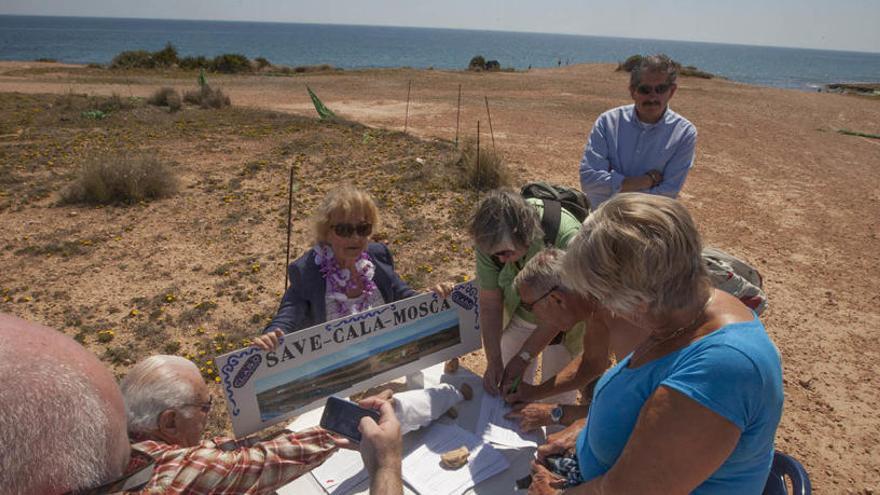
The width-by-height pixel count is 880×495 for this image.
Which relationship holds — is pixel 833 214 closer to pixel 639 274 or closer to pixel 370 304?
pixel 370 304

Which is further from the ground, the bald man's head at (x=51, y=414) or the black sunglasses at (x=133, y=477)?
the bald man's head at (x=51, y=414)

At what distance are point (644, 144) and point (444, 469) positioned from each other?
8.91 feet

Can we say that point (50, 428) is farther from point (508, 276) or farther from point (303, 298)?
point (508, 276)

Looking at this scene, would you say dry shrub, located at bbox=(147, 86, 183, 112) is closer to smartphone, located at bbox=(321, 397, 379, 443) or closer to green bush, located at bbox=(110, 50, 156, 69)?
smartphone, located at bbox=(321, 397, 379, 443)

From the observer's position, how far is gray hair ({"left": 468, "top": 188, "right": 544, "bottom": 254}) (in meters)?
2.50

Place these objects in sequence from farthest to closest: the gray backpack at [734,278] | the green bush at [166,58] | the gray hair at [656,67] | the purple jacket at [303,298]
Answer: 1. the green bush at [166,58]
2. the gray hair at [656,67]
3. the purple jacket at [303,298]
4. the gray backpack at [734,278]

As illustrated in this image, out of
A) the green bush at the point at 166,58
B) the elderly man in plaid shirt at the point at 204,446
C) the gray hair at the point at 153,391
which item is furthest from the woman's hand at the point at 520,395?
the green bush at the point at 166,58

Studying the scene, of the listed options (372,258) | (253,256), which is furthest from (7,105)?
(372,258)

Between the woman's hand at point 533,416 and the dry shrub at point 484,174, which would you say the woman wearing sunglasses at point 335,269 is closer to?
the woman's hand at point 533,416

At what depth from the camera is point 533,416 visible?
2.24m

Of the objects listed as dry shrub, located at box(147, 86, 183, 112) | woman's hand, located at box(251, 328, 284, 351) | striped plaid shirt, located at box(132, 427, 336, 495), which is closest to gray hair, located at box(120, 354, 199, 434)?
striped plaid shirt, located at box(132, 427, 336, 495)

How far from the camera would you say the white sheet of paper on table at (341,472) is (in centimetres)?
197

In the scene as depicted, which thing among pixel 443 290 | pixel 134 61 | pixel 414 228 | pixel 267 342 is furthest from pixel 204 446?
pixel 134 61

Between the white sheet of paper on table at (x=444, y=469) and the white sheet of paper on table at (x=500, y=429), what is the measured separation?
0.19ft
